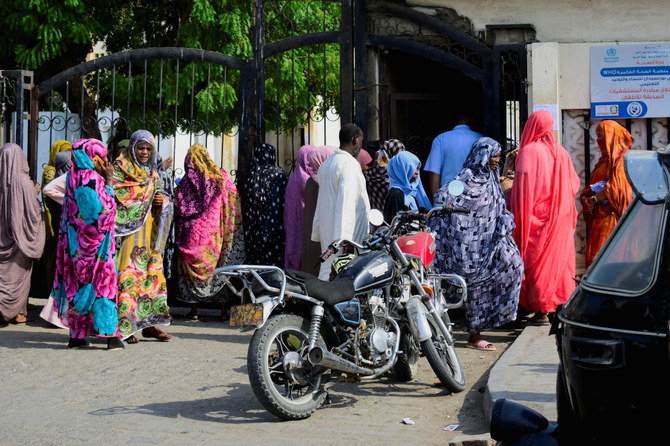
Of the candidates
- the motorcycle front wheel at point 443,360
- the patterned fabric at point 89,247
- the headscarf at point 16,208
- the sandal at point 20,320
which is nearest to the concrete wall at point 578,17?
the patterned fabric at point 89,247

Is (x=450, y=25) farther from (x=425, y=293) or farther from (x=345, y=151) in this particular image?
(x=425, y=293)

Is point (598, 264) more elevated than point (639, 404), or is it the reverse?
point (598, 264)

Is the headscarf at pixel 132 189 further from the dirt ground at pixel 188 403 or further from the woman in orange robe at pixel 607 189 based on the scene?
the woman in orange robe at pixel 607 189

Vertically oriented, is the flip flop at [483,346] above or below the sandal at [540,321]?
below

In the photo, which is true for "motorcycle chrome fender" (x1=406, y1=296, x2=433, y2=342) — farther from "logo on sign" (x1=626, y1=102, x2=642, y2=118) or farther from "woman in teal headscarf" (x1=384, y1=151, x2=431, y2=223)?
"logo on sign" (x1=626, y1=102, x2=642, y2=118)

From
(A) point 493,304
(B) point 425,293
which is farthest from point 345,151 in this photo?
(B) point 425,293

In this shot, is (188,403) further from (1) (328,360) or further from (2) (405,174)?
(2) (405,174)

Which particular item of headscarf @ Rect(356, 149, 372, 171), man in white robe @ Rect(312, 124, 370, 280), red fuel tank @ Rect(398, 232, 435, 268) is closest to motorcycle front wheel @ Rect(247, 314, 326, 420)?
red fuel tank @ Rect(398, 232, 435, 268)

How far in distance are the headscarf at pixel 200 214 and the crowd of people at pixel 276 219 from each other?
12 millimetres

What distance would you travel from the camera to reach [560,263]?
25.8 feet

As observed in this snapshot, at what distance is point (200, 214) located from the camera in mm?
9125

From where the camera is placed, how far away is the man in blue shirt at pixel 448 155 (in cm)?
887

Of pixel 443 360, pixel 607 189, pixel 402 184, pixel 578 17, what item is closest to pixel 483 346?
pixel 402 184

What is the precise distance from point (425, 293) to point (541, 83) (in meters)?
3.78
